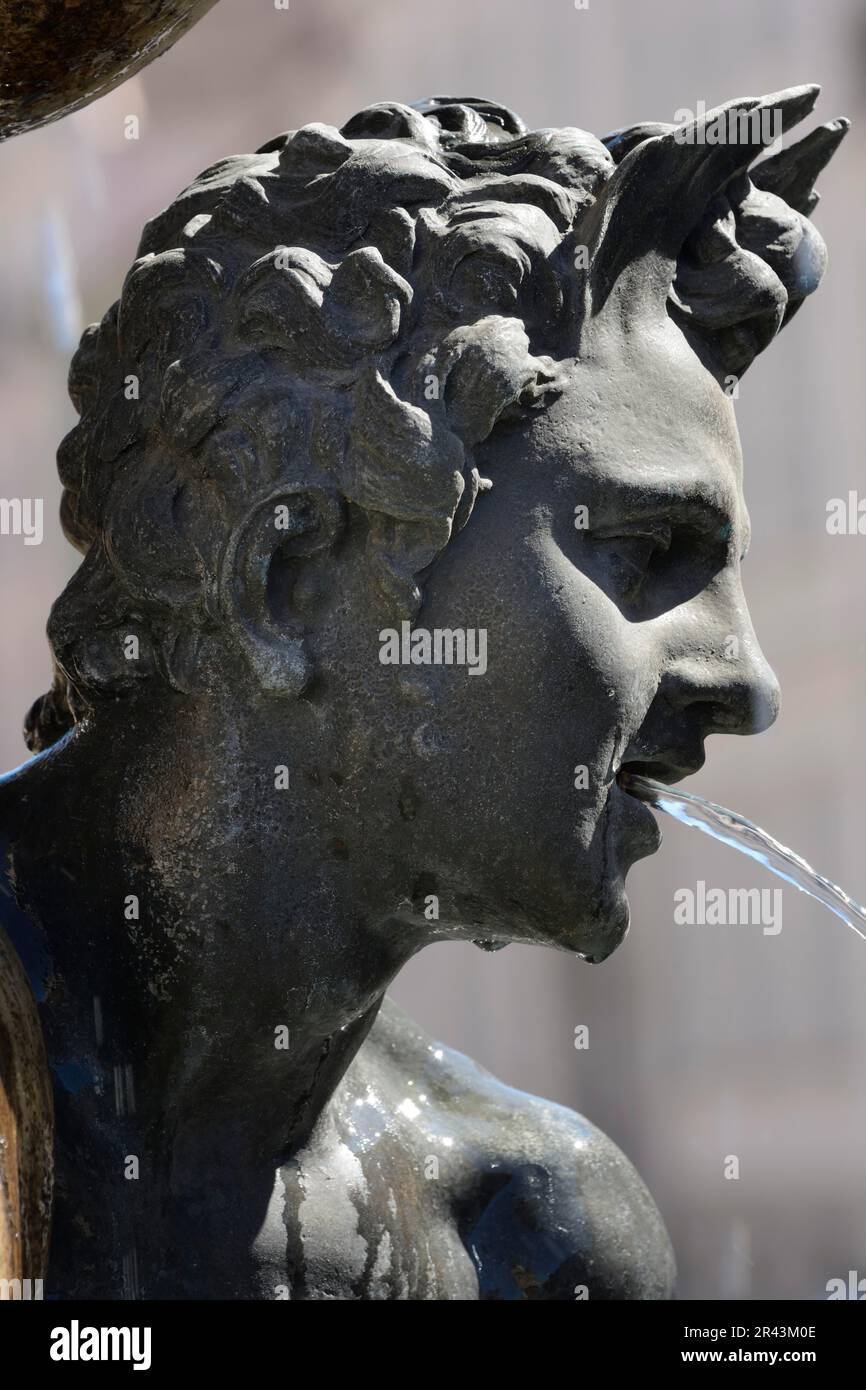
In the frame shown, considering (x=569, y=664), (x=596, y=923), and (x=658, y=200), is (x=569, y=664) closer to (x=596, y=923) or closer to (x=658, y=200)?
(x=596, y=923)

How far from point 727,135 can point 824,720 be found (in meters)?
4.93

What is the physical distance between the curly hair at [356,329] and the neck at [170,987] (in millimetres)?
118

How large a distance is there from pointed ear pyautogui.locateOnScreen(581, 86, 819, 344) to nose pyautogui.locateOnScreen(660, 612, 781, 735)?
0.31 meters

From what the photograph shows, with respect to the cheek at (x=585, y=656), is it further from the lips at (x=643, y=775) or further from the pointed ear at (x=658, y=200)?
the pointed ear at (x=658, y=200)

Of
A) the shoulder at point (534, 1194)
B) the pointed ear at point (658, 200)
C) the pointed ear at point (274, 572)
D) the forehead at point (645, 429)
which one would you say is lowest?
the shoulder at point (534, 1194)

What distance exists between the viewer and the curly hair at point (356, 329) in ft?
6.05

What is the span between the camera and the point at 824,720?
22.0ft

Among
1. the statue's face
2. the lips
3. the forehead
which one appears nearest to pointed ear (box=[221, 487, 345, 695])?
the statue's face

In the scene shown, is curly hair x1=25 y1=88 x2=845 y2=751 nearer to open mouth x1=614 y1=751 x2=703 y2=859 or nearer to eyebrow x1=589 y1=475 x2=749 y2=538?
eyebrow x1=589 y1=475 x2=749 y2=538

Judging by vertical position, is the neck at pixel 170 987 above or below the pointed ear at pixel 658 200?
below

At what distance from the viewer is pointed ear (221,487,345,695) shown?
1846 mm

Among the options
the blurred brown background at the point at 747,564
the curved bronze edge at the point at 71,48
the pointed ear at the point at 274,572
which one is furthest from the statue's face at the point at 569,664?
the blurred brown background at the point at 747,564

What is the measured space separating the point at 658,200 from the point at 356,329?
0.31 metres
